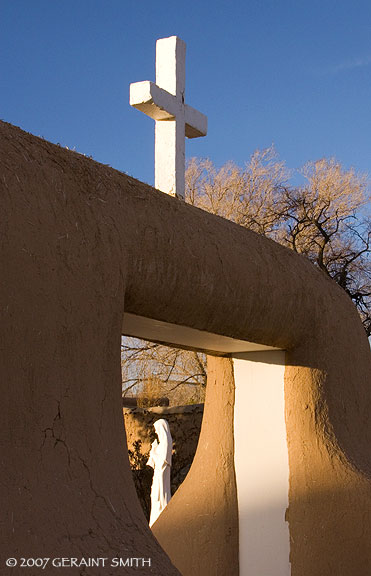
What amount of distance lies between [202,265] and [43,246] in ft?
4.57

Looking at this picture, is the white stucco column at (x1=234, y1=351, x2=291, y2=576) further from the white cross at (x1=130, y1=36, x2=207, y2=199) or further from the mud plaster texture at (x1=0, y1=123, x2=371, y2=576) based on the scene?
the white cross at (x1=130, y1=36, x2=207, y2=199)

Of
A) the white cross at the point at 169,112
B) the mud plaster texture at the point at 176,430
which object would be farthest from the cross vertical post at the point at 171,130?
the mud plaster texture at the point at 176,430

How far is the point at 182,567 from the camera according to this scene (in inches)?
225

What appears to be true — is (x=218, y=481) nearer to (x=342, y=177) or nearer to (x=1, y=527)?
(x=1, y=527)

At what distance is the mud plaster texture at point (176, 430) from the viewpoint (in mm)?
12656

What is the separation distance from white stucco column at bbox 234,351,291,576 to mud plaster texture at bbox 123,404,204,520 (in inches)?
265

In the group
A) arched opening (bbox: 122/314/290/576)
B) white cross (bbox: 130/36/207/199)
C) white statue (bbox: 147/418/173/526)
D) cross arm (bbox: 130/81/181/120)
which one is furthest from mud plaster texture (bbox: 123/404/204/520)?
cross arm (bbox: 130/81/181/120)

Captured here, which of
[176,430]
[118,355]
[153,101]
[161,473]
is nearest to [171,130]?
[153,101]

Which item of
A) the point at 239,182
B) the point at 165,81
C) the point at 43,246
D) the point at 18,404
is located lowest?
the point at 18,404

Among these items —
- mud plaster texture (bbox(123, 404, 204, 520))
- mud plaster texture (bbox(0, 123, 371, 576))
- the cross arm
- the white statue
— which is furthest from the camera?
mud plaster texture (bbox(123, 404, 204, 520))

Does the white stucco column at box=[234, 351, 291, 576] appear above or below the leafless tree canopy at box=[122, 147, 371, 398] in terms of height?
below

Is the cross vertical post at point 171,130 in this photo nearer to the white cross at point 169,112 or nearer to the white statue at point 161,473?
the white cross at point 169,112

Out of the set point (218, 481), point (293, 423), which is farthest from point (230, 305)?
point (218, 481)

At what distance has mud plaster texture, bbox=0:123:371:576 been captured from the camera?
327 centimetres
